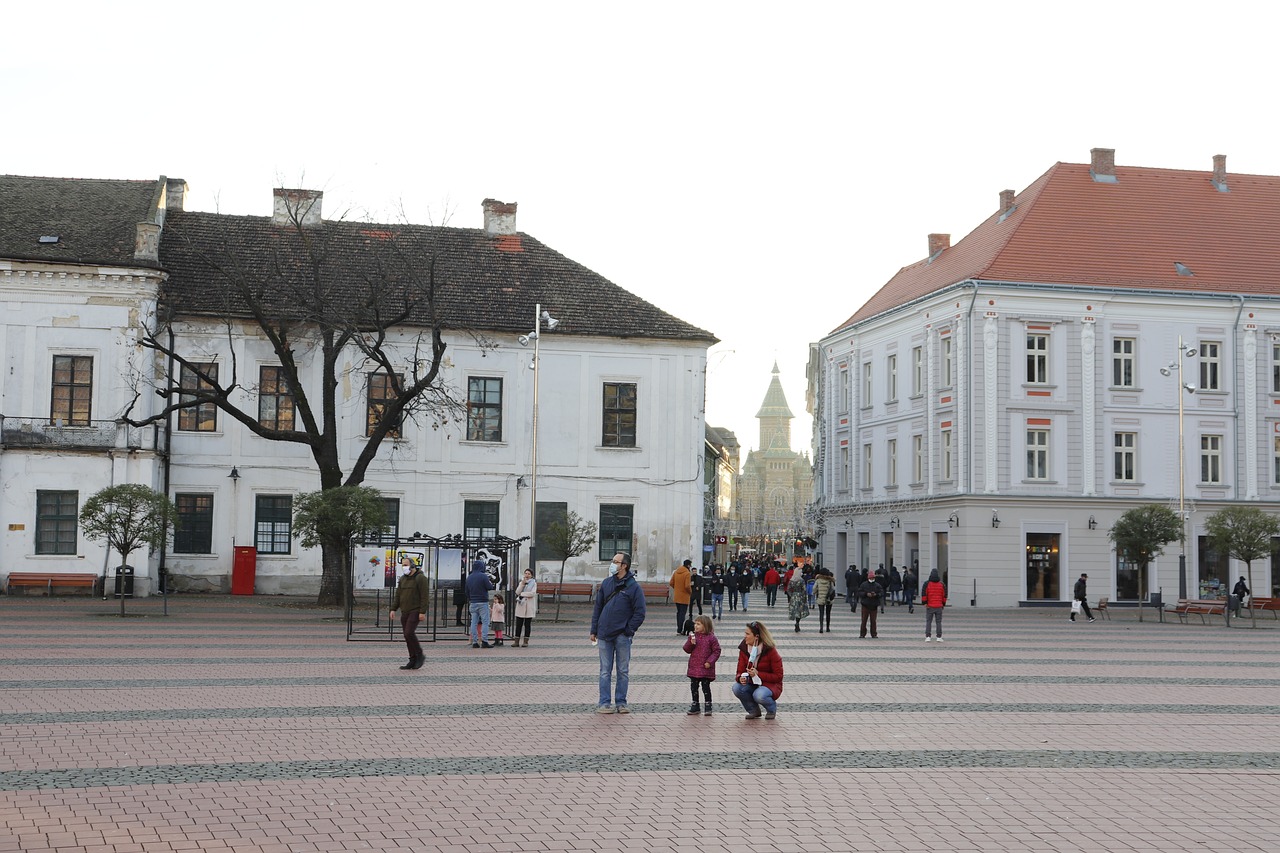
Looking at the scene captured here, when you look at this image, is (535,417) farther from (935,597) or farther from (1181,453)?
(1181,453)

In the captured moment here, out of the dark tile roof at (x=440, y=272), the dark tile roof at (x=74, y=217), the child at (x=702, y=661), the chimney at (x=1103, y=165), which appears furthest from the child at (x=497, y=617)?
the chimney at (x=1103, y=165)

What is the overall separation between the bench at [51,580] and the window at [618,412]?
1571cm

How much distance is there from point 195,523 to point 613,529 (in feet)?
41.4

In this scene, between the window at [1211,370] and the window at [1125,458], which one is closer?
the window at [1125,458]

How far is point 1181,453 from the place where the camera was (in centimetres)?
4806

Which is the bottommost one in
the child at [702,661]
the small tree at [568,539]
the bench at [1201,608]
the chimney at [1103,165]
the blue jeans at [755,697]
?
the bench at [1201,608]

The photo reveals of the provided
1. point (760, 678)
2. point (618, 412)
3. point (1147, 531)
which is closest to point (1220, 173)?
point (1147, 531)

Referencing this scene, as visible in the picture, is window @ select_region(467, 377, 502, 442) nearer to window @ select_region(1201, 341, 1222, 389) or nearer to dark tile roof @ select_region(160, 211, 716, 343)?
dark tile roof @ select_region(160, 211, 716, 343)

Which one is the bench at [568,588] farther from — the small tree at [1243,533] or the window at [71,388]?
the small tree at [1243,533]

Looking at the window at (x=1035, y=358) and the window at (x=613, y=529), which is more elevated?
the window at (x=1035, y=358)

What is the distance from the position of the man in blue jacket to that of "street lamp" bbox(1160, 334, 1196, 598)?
3385cm

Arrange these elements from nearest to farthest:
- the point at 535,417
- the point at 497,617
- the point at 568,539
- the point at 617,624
Answer: the point at 617,624 < the point at 497,617 < the point at 568,539 < the point at 535,417

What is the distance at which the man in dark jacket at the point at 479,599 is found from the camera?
2533 cm

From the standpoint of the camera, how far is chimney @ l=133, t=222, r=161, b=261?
4184cm
